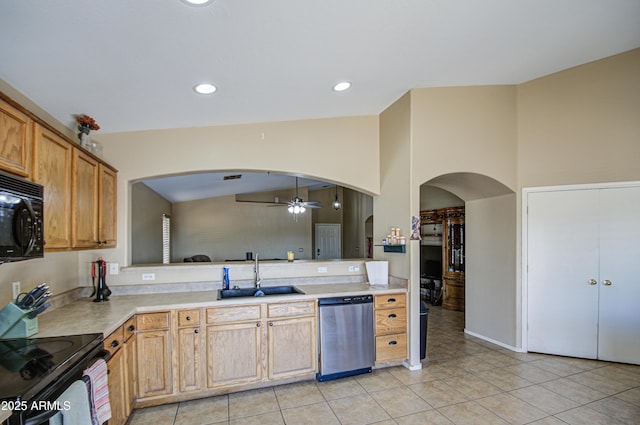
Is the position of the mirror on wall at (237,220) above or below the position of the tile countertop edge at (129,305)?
above

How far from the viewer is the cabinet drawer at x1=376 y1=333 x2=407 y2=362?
3.39 m

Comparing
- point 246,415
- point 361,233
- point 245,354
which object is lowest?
point 246,415

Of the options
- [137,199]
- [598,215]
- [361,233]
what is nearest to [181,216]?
[137,199]

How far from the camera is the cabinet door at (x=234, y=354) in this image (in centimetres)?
283

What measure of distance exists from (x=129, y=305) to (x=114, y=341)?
58cm

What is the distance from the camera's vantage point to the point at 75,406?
145cm

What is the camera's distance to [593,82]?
11.8 feet

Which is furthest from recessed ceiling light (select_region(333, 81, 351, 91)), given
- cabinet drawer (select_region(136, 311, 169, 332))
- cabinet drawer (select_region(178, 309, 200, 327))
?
cabinet drawer (select_region(136, 311, 169, 332))

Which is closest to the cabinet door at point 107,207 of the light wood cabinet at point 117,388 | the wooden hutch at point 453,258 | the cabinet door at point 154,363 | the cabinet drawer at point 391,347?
the cabinet door at point 154,363

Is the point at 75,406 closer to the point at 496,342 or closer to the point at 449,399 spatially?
the point at 449,399

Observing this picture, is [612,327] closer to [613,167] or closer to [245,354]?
[613,167]

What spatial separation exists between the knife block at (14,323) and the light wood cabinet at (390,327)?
8.94ft

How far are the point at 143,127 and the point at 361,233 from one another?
26.2 feet

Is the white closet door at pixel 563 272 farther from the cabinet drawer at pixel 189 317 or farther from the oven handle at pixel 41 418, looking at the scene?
the oven handle at pixel 41 418
